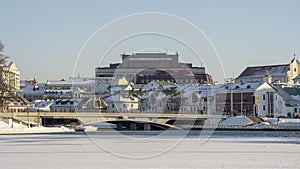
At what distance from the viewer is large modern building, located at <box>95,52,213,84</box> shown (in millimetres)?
103125

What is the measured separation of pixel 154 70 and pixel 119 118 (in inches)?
2347

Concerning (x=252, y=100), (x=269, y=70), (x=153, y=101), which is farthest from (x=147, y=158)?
(x=269, y=70)

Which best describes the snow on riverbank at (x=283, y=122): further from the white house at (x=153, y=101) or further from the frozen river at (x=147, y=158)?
the frozen river at (x=147, y=158)

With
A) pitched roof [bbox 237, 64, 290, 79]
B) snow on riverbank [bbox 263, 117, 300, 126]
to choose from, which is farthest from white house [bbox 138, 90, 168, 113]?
pitched roof [bbox 237, 64, 290, 79]

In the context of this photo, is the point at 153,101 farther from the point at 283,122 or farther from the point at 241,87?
the point at 283,122

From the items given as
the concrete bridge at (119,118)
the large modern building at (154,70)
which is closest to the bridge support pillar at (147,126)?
the concrete bridge at (119,118)

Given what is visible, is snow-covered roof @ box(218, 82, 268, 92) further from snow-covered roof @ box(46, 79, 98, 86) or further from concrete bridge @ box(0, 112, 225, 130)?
snow-covered roof @ box(46, 79, 98, 86)

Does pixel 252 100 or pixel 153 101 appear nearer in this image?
pixel 252 100

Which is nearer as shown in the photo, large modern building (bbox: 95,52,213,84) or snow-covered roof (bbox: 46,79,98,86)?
large modern building (bbox: 95,52,213,84)

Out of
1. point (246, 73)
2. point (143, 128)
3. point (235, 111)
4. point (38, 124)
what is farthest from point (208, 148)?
point (246, 73)

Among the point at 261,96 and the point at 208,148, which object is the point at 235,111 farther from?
the point at 208,148

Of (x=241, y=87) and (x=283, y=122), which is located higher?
(x=241, y=87)

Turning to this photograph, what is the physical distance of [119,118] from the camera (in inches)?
3059

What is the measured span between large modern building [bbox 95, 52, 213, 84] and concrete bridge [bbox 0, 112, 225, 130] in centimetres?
1551
